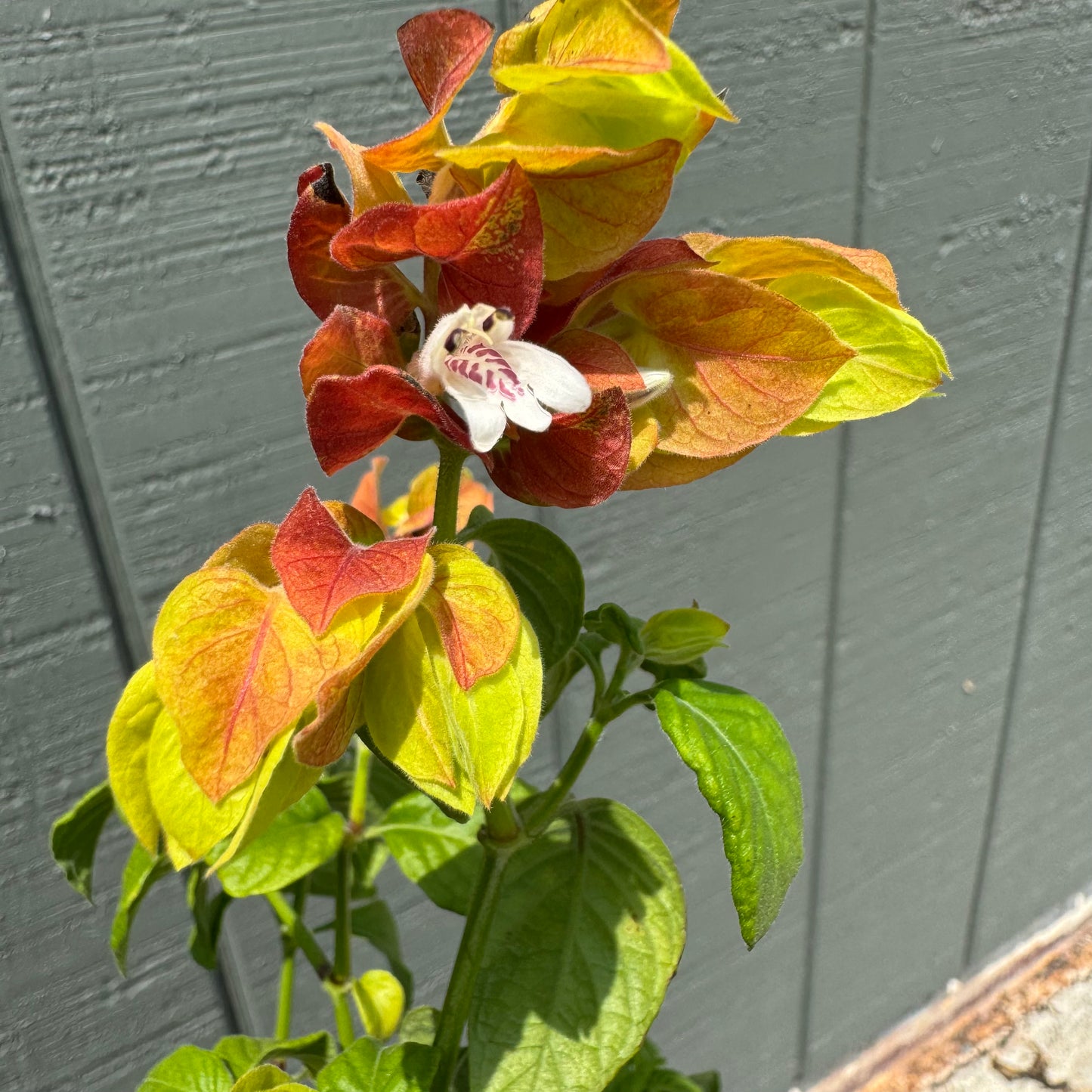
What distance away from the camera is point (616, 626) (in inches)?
14.4

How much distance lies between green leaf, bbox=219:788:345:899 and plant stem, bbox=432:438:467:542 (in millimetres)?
174

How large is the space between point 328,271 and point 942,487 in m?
0.88

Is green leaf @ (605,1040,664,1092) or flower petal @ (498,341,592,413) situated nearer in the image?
flower petal @ (498,341,592,413)

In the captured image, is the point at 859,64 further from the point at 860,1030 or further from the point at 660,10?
the point at 860,1030

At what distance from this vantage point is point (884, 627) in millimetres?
1050

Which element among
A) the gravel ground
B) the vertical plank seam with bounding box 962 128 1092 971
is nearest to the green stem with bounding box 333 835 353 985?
the vertical plank seam with bounding box 962 128 1092 971

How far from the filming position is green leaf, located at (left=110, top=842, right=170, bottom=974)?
16.3 inches

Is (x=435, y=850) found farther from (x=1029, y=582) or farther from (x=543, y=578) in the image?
(x=1029, y=582)

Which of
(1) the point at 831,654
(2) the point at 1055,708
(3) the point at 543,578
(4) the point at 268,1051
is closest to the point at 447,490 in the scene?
(3) the point at 543,578

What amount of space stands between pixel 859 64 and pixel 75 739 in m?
0.76

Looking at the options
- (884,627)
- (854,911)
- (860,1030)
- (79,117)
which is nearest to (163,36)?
(79,117)

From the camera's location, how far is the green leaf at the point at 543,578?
322 millimetres

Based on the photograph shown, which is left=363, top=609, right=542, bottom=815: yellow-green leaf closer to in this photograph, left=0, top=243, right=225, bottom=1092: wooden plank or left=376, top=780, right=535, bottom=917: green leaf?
left=376, top=780, right=535, bottom=917: green leaf

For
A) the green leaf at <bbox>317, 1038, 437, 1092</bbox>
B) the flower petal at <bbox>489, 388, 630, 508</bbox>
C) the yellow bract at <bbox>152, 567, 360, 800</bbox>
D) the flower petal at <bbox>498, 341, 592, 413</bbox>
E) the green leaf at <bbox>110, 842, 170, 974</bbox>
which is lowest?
the green leaf at <bbox>110, 842, 170, 974</bbox>
